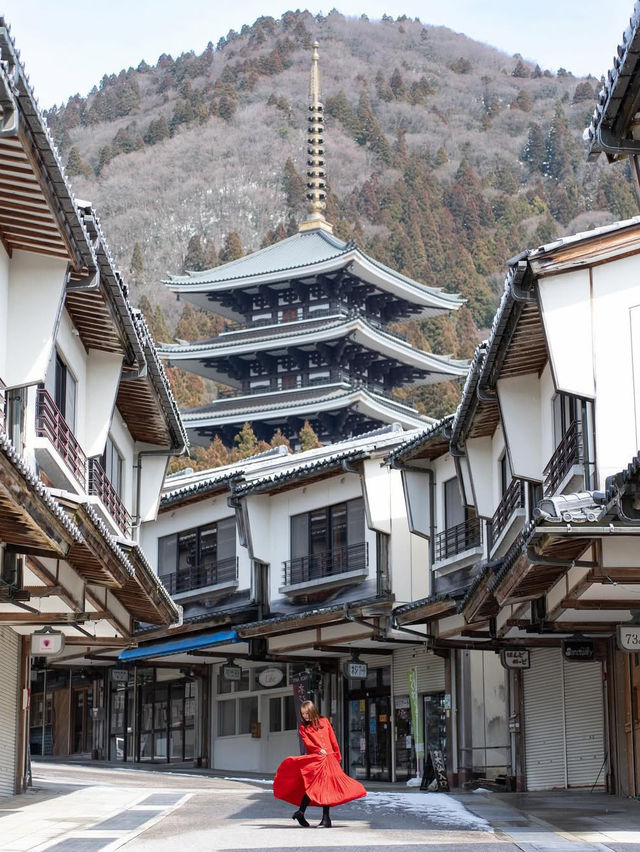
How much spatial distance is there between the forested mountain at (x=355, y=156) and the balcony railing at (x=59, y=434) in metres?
70.4

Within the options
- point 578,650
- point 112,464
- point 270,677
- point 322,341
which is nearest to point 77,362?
point 112,464

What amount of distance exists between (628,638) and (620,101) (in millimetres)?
8222

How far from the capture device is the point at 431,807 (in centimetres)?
1873

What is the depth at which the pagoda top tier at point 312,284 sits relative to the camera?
61000 mm

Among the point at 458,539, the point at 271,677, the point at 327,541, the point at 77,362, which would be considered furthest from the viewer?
the point at 271,677

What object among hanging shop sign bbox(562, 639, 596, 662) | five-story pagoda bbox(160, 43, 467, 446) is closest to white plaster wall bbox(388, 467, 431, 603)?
hanging shop sign bbox(562, 639, 596, 662)

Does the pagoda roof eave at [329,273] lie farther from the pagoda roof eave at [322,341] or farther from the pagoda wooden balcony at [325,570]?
the pagoda wooden balcony at [325,570]

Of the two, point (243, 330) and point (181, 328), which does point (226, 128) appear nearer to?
point (181, 328)

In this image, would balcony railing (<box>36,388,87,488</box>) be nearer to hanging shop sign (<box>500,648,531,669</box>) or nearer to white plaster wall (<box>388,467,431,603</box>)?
hanging shop sign (<box>500,648,531,669</box>)

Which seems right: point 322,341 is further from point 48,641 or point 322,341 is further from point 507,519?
point 48,641

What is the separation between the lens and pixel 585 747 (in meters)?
24.0

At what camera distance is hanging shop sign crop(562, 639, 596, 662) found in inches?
824

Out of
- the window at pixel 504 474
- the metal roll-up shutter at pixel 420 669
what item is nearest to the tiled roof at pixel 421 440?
the window at pixel 504 474

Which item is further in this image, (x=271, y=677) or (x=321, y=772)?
(x=271, y=677)
